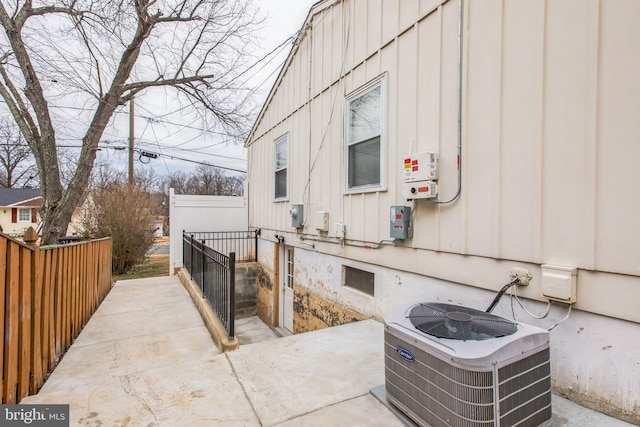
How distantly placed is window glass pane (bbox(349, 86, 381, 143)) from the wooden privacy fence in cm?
356

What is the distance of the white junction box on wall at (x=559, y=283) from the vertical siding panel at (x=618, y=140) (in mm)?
160

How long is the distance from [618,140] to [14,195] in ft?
142

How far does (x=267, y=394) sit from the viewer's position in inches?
87.0

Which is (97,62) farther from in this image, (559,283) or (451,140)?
(559,283)

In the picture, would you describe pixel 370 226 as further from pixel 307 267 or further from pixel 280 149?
pixel 280 149

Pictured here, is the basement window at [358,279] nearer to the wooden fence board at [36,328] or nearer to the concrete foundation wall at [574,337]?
the concrete foundation wall at [574,337]

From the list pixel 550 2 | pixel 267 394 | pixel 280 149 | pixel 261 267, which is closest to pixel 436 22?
pixel 550 2

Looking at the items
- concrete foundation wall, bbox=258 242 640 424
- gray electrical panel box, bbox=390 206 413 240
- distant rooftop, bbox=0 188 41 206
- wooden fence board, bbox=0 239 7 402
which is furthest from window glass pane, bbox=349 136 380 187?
distant rooftop, bbox=0 188 41 206

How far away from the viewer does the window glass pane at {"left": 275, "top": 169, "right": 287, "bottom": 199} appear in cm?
668

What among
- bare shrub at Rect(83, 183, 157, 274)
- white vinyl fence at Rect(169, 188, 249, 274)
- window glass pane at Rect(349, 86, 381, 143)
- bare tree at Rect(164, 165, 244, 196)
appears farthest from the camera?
bare tree at Rect(164, 165, 244, 196)

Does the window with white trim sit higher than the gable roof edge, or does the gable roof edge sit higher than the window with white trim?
the gable roof edge

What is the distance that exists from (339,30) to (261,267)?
5379 mm

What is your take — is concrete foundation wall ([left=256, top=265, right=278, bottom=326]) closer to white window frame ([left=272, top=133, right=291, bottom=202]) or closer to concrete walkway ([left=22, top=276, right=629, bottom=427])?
white window frame ([left=272, top=133, right=291, bottom=202])

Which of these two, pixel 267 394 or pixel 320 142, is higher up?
pixel 320 142
